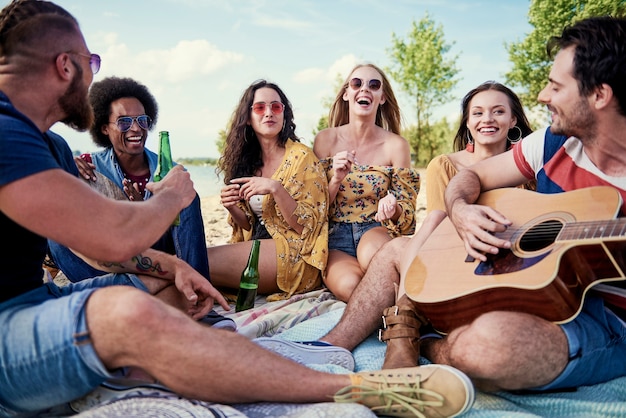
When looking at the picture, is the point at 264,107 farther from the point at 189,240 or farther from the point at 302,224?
the point at 189,240

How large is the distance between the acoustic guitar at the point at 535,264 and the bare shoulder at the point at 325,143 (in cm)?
222

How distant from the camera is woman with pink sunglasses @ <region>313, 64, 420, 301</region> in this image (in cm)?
398

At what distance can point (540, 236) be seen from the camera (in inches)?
88.7

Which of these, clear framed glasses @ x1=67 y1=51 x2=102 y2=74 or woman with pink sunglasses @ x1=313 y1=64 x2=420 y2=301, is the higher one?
clear framed glasses @ x1=67 y1=51 x2=102 y2=74

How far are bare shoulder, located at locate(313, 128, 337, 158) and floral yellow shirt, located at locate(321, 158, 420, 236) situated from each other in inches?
13.7

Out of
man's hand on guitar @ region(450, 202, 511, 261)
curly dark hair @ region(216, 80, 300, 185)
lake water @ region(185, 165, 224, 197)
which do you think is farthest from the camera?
lake water @ region(185, 165, 224, 197)

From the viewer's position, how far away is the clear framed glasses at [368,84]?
462cm

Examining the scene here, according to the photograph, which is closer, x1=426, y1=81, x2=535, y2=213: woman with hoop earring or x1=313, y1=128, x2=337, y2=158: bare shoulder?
x1=426, y1=81, x2=535, y2=213: woman with hoop earring

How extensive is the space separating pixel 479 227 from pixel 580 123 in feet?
2.26

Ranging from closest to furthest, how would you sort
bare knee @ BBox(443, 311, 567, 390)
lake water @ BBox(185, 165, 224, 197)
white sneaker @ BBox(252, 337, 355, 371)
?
bare knee @ BBox(443, 311, 567, 390) < white sneaker @ BBox(252, 337, 355, 371) < lake water @ BBox(185, 165, 224, 197)

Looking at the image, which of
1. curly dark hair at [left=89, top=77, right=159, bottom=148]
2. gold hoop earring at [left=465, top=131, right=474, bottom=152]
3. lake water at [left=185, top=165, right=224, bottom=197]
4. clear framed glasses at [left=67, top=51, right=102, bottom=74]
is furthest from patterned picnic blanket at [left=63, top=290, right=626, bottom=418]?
curly dark hair at [left=89, top=77, right=159, bottom=148]

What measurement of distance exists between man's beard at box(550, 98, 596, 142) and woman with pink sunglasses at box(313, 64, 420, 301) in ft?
5.23

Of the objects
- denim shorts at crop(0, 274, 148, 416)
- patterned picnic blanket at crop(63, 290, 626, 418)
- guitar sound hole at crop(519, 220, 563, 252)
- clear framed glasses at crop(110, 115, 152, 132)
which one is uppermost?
clear framed glasses at crop(110, 115, 152, 132)

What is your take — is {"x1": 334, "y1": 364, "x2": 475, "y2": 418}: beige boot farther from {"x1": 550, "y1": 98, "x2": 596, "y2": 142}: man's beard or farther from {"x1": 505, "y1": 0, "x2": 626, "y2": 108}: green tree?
{"x1": 505, "y1": 0, "x2": 626, "y2": 108}: green tree
